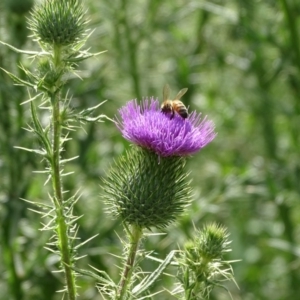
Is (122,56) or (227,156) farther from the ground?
(122,56)

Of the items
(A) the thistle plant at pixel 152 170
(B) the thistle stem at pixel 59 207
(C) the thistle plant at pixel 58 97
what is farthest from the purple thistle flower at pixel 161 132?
(B) the thistle stem at pixel 59 207

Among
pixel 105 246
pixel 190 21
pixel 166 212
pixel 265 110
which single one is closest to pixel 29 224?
pixel 105 246

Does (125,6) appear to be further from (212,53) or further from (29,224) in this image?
(29,224)

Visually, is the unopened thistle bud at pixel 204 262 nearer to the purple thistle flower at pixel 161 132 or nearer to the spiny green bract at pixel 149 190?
the spiny green bract at pixel 149 190

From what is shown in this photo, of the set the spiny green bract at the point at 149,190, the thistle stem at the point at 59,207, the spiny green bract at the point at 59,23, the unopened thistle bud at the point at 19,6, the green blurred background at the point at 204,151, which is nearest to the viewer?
the thistle stem at the point at 59,207

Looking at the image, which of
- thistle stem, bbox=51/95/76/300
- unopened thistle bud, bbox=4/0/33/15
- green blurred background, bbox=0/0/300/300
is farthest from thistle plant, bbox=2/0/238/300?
unopened thistle bud, bbox=4/0/33/15

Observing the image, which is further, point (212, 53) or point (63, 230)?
point (212, 53)
